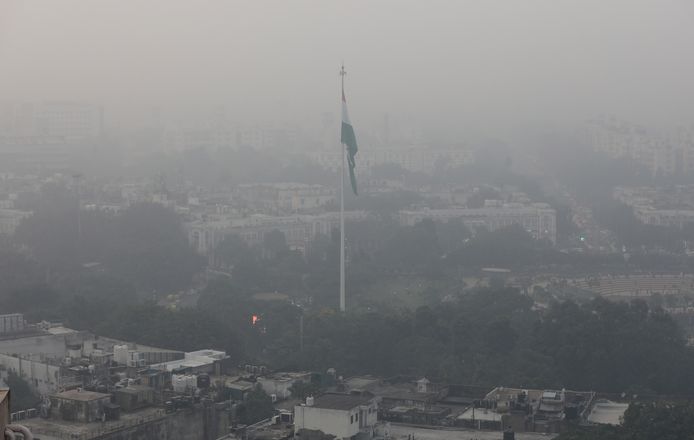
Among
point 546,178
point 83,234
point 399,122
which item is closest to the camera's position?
point 83,234

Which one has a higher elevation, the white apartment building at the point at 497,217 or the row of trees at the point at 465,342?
the white apartment building at the point at 497,217

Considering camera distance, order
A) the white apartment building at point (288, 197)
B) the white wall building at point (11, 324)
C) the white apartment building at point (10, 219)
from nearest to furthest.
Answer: the white wall building at point (11, 324) → the white apartment building at point (10, 219) → the white apartment building at point (288, 197)

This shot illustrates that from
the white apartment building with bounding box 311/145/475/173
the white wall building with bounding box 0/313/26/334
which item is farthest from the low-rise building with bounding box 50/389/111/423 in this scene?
the white apartment building with bounding box 311/145/475/173

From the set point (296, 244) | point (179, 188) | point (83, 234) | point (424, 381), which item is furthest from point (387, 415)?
point (179, 188)

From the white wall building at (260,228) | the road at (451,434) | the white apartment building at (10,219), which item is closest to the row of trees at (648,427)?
the road at (451,434)

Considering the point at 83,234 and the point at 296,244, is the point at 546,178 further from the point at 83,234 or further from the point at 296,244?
the point at 83,234

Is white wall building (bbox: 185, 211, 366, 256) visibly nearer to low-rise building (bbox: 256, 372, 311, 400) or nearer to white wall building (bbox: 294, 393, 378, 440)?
low-rise building (bbox: 256, 372, 311, 400)

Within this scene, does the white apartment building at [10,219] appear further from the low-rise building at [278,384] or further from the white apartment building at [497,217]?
the low-rise building at [278,384]
